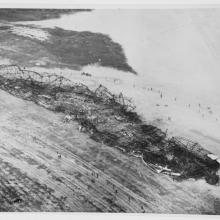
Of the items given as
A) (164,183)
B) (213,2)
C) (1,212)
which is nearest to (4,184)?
(1,212)

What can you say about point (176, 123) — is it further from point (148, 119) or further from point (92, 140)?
point (92, 140)

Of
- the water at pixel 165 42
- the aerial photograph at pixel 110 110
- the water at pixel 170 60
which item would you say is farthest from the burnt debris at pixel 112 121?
the water at pixel 165 42

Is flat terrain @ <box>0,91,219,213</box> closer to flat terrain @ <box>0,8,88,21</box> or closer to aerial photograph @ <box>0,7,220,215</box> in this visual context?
aerial photograph @ <box>0,7,220,215</box>

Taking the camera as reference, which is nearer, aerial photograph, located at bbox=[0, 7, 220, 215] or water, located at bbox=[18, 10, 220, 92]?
aerial photograph, located at bbox=[0, 7, 220, 215]

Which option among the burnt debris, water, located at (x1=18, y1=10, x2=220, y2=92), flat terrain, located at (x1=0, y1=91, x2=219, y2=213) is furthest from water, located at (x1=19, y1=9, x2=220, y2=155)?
flat terrain, located at (x1=0, y1=91, x2=219, y2=213)

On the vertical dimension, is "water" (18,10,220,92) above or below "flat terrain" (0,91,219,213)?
above

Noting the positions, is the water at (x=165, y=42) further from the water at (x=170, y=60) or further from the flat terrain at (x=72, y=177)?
the flat terrain at (x=72, y=177)

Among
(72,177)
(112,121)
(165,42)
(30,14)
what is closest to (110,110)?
(112,121)

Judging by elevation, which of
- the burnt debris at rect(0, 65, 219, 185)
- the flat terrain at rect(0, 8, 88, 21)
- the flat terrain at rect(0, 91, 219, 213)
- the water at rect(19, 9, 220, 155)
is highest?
the flat terrain at rect(0, 8, 88, 21)
